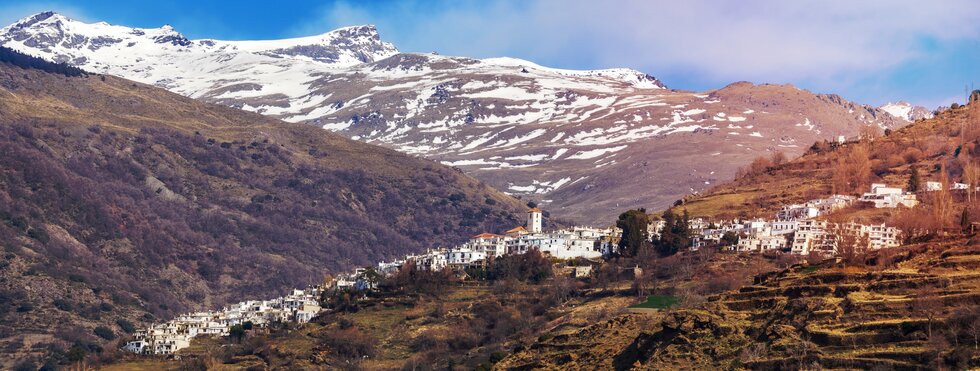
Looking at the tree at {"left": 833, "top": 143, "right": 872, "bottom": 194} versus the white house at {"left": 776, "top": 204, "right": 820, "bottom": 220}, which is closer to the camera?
the white house at {"left": 776, "top": 204, "right": 820, "bottom": 220}

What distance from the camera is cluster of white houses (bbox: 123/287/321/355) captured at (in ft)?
384

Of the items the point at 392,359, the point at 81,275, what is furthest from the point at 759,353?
the point at 81,275

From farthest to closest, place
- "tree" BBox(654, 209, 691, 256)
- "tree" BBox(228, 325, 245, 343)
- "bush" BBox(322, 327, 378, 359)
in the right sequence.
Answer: "tree" BBox(228, 325, 245, 343), "tree" BBox(654, 209, 691, 256), "bush" BBox(322, 327, 378, 359)

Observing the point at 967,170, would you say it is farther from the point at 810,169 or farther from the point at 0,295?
the point at 0,295

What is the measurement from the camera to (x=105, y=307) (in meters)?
168

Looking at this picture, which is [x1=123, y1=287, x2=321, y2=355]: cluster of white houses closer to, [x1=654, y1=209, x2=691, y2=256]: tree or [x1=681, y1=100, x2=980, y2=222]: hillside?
[x1=654, y1=209, x2=691, y2=256]: tree

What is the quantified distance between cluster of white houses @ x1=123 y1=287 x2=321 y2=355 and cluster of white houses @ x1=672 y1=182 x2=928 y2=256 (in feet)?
96.3

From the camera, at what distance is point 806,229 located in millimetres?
106750

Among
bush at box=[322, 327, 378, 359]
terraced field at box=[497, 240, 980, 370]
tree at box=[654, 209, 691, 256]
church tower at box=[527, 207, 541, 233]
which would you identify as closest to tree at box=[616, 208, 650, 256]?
tree at box=[654, 209, 691, 256]

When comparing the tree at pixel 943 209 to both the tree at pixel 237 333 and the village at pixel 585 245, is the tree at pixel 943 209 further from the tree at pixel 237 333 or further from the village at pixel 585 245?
the tree at pixel 237 333

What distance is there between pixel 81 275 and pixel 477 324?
286 feet

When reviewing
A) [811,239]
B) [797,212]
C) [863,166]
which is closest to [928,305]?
[811,239]

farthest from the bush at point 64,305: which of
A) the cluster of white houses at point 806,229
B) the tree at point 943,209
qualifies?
the tree at point 943,209

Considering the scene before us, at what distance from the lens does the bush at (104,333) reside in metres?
154
